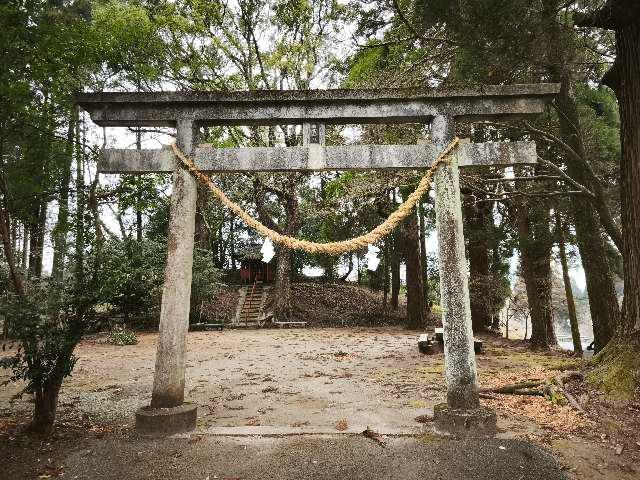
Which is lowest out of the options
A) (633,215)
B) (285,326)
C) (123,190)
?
(285,326)

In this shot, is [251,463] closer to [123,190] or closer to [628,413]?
[628,413]

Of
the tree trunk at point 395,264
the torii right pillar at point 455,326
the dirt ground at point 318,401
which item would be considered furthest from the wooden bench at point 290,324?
the torii right pillar at point 455,326

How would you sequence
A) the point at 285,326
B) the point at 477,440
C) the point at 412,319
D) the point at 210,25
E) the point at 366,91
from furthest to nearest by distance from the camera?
the point at 285,326 < the point at 412,319 < the point at 210,25 < the point at 366,91 < the point at 477,440

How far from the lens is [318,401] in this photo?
20.3 ft

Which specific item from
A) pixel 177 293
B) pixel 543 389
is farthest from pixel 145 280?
pixel 543 389

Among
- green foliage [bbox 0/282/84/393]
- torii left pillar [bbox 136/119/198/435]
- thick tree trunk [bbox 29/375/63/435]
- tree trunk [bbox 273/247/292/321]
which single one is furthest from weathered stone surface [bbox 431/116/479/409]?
tree trunk [bbox 273/247/292/321]

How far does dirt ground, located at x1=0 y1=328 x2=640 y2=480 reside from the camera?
414 cm

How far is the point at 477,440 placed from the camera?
13.8 feet

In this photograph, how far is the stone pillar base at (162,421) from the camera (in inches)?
175

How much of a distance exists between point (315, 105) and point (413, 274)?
42.9 feet

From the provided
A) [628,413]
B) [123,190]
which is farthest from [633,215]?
[123,190]

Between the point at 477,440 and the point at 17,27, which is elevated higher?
the point at 17,27

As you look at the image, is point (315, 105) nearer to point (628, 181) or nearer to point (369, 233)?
point (369, 233)

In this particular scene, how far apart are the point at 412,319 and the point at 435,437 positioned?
44.8 feet
